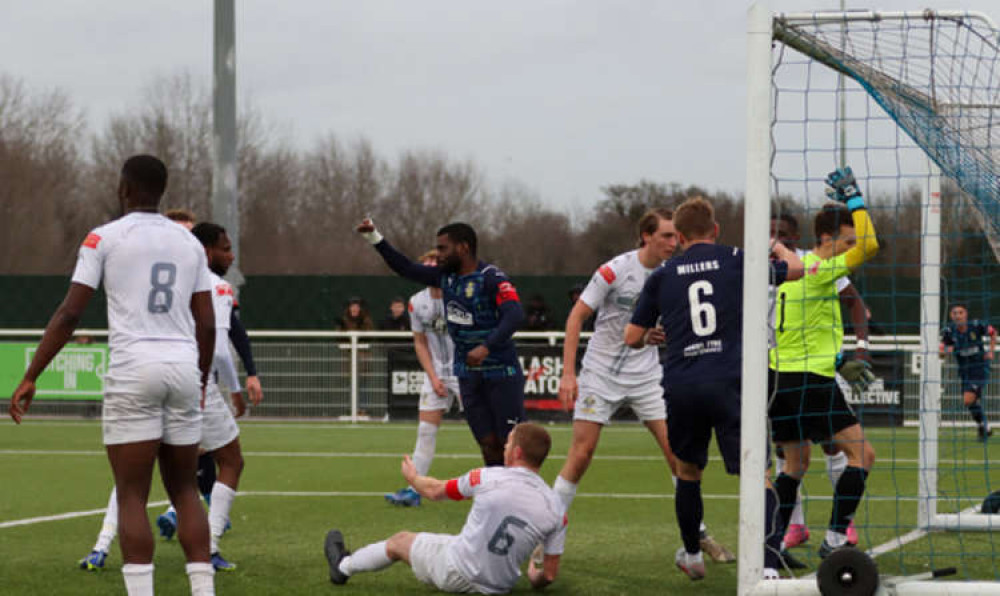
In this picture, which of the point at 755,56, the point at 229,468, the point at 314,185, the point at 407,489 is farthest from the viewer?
the point at 314,185

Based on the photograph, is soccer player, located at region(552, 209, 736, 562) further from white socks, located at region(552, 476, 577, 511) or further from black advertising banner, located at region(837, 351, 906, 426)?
black advertising banner, located at region(837, 351, 906, 426)

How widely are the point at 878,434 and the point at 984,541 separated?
31.0 feet

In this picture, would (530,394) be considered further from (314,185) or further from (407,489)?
(314,185)

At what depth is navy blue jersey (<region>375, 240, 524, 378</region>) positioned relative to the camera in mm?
8383

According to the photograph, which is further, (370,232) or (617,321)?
(617,321)

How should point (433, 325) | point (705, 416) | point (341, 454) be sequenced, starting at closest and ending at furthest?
1. point (705, 416)
2. point (433, 325)
3. point (341, 454)

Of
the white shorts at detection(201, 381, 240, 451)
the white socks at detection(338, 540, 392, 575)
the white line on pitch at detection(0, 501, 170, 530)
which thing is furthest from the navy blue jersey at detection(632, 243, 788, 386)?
the white line on pitch at detection(0, 501, 170, 530)

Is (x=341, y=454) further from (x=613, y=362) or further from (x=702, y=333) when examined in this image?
(x=702, y=333)

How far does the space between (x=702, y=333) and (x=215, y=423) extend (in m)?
3.00

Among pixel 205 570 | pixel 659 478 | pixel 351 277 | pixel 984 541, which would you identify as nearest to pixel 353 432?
pixel 659 478

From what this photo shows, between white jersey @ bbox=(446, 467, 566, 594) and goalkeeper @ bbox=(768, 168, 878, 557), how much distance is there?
5.08 ft

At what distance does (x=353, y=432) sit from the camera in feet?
59.4

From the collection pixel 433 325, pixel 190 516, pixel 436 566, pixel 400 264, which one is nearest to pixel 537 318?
pixel 433 325

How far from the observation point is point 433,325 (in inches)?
448
